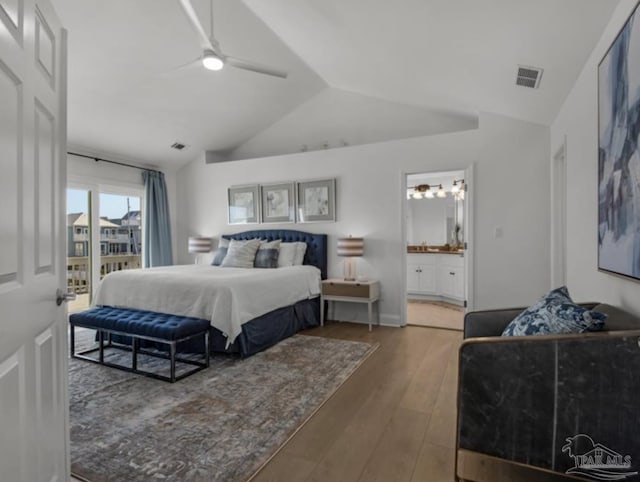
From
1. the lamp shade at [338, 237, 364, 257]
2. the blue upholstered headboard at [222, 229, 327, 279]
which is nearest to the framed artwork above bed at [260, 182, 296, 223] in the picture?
the blue upholstered headboard at [222, 229, 327, 279]

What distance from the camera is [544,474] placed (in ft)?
5.78

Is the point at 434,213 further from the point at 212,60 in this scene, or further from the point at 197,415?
the point at 197,415

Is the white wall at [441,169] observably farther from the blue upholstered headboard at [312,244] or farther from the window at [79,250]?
the window at [79,250]

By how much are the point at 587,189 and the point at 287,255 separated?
3.45 m

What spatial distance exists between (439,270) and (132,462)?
5.38 metres

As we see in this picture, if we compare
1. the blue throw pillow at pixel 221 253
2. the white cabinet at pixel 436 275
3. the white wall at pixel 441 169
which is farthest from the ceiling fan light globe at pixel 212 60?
the white cabinet at pixel 436 275

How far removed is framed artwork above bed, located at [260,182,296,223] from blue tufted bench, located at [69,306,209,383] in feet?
8.33

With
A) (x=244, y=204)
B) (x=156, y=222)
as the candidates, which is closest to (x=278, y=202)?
(x=244, y=204)

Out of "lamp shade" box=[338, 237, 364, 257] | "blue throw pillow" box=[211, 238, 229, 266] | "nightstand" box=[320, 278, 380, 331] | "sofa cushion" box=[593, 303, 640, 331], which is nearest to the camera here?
"sofa cushion" box=[593, 303, 640, 331]

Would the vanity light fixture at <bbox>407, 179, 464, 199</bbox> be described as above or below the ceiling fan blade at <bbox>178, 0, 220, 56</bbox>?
below

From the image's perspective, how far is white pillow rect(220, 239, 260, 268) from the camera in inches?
191

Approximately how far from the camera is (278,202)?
214 inches

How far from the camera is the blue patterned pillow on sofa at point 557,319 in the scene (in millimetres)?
1505

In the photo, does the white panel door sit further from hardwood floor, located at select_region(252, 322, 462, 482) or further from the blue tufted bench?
the blue tufted bench
